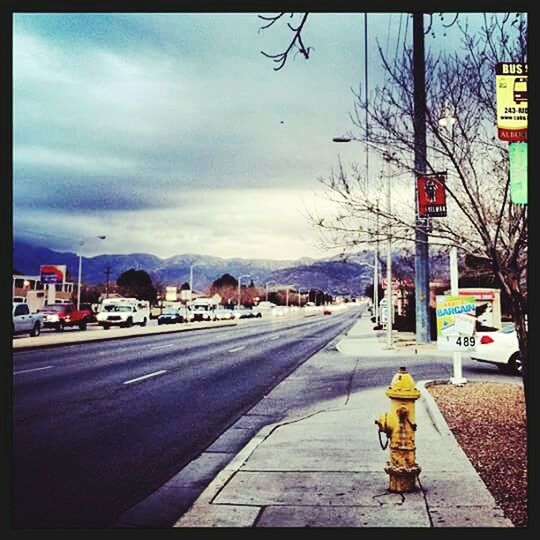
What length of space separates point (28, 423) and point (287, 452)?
401 centimetres

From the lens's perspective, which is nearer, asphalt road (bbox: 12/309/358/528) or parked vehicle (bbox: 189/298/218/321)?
asphalt road (bbox: 12/309/358/528)

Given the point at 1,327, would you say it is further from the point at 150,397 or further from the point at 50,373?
the point at 50,373

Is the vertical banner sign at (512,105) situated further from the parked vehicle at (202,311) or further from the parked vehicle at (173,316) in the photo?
the parked vehicle at (202,311)

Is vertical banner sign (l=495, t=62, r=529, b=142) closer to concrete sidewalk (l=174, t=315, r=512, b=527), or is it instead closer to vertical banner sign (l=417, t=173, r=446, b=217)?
concrete sidewalk (l=174, t=315, r=512, b=527)

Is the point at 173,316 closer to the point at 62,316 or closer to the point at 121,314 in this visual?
the point at 121,314

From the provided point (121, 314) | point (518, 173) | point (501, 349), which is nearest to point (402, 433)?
point (518, 173)

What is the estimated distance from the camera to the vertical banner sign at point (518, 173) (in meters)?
3.58

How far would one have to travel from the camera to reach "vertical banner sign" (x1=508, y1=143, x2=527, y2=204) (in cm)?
358

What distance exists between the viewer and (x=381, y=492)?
5094 mm

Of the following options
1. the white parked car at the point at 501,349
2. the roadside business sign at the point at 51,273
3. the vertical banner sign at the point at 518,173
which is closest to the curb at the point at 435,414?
the white parked car at the point at 501,349

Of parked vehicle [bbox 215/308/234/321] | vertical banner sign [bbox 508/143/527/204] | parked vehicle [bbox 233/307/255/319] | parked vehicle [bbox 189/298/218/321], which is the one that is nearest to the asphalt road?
vertical banner sign [bbox 508/143/527/204]

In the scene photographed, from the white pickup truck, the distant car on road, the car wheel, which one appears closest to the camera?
the car wheel

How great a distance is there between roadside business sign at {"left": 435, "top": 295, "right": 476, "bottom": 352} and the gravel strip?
806 millimetres

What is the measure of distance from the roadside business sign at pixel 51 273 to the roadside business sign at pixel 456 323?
26.8 meters
